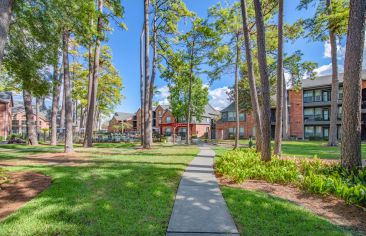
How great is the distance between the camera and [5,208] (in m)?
4.67

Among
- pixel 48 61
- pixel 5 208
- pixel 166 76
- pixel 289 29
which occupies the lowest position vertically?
pixel 5 208

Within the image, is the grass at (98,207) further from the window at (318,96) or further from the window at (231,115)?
the window at (231,115)

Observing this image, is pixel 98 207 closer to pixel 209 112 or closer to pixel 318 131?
pixel 318 131

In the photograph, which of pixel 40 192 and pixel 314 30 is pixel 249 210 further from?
pixel 314 30

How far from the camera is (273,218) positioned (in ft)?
13.8

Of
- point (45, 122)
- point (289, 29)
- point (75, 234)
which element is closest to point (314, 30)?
point (289, 29)

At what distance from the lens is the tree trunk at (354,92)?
6.54 meters

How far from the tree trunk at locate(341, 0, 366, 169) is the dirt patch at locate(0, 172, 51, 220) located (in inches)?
322

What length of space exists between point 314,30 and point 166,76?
40.0ft

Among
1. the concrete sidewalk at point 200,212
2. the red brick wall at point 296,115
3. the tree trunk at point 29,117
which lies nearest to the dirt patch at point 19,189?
the concrete sidewalk at point 200,212

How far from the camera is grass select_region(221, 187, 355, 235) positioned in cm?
372

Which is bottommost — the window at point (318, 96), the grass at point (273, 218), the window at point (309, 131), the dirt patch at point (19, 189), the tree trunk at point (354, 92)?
the dirt patch at point (19, 189)

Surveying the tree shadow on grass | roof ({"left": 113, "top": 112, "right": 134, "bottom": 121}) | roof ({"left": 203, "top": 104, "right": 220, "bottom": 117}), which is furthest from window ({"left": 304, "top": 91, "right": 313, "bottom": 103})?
roof ({"left": 113, "top": 112, "right": 134, "bottom": 121})

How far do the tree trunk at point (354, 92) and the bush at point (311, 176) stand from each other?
45cm
